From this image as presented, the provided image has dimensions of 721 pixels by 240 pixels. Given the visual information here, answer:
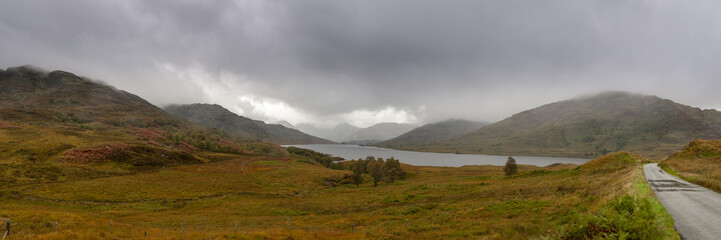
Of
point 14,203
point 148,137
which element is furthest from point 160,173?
point 148,137

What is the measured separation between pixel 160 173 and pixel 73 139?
37301 millimetres

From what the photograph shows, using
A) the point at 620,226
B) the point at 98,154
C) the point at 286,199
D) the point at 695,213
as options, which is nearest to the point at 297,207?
the point at 286,199

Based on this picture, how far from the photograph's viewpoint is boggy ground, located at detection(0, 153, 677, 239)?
64.1 ft

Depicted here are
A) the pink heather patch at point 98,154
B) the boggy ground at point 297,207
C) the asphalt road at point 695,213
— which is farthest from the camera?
the pink heather patch at point 98,154

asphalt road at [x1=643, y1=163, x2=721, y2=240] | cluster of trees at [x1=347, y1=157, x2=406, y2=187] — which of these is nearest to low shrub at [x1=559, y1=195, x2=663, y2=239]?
asphalt road at [x1=643, y1=163, x2=721, y2=240]

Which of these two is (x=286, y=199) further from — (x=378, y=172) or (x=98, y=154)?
(x=98, y=154)

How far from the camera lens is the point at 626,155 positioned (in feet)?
206

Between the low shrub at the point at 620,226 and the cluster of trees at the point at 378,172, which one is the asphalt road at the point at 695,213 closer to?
the low shrub at the point at 620,226

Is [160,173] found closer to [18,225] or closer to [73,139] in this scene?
[73,139]

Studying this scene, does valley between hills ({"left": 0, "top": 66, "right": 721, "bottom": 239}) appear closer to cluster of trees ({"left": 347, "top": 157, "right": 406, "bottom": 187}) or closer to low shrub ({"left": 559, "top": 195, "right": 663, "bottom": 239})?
low shrub ({"left": 559, "top": 195, "right": 663, "bottom": 239})

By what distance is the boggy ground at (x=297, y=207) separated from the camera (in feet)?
64.1

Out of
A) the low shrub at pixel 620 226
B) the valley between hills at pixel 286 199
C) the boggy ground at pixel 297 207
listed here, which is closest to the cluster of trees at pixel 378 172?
the valley between hills at pixel 286 199

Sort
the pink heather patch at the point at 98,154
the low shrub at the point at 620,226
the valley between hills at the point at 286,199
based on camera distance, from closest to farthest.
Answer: the low shrub at the point at 620,226, the valley between hills at the point at 286,199, the pink heather patch at the point at 98,154

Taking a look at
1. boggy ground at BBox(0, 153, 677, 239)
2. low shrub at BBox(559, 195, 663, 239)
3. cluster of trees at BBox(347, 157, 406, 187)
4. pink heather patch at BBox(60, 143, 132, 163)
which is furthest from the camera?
cluster of trees at BBox(347, 157, 406, 187)
